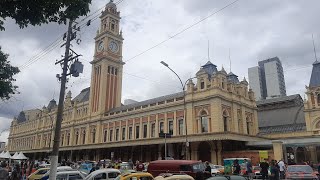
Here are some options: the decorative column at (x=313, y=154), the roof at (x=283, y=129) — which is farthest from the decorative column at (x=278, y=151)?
the roof at (x=283, y=129)

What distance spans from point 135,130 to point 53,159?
35512 mm

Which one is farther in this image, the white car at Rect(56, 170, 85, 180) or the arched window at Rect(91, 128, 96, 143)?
the arched window at Rect(91, 128, 96, 143)

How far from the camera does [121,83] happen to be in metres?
63.4

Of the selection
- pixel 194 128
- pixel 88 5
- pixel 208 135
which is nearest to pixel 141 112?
pixel 194 128

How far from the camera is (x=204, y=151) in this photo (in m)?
39.3

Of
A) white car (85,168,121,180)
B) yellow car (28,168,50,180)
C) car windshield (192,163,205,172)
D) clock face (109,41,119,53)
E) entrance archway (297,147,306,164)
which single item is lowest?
yellow car (28,168,50,180)

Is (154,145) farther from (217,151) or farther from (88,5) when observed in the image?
(88,5)

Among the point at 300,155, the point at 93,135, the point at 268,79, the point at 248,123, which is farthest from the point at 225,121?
the point at 268,79

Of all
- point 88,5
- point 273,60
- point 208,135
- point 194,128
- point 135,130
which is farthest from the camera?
point 273,60

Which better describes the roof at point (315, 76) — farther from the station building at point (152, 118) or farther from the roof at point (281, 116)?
the station building at point (152, 118)

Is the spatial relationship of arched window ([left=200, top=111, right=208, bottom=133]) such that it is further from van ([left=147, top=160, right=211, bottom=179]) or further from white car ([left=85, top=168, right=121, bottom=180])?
white car ([left=85, top=168, right=121, bottom=180])

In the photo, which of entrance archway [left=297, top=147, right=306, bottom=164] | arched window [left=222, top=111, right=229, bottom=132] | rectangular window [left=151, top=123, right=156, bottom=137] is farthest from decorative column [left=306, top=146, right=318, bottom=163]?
rectangular window [left=151, top=123, right=156, bottom=137]

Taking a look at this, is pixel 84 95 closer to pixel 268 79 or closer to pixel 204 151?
pixel 204 151

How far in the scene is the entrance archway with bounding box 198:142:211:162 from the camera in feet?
127
